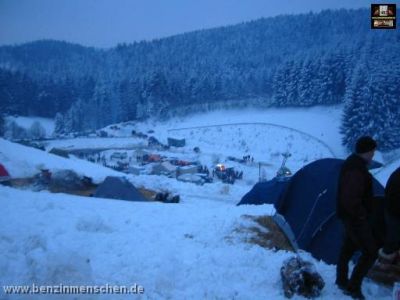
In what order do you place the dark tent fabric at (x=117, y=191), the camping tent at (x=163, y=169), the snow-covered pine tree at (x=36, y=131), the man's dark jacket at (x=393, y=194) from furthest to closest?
the snow-covered pine tree at (x=36, y=131) < the camping tent at (x=163, y=169) < the dark tent fabric at (x=117, y=191) < the man's dark jacket at (x=393, y=194)

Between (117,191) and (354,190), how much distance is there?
10074 mm

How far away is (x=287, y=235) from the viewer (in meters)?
7.24

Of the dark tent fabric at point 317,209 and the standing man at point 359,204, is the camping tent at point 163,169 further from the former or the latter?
the standing man at point 359,204

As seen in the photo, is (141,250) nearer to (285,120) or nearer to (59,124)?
(285,120)

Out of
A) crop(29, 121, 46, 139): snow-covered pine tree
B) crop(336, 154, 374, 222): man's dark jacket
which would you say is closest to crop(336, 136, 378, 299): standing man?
crop(336, 154, 374, 222): man's dark jacket

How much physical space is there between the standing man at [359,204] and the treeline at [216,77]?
4672 centimetres

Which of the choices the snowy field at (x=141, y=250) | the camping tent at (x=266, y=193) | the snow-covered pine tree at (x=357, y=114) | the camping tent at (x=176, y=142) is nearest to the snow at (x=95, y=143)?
the camping tent at (x=176, y=142)

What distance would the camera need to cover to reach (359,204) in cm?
429

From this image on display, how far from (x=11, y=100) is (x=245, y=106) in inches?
1751

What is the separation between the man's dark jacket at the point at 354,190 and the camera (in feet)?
14.1

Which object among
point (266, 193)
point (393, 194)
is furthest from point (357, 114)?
point (393, 194)

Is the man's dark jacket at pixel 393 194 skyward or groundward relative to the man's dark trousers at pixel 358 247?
skyward

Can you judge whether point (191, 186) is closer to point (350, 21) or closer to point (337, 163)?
point (337, 163)

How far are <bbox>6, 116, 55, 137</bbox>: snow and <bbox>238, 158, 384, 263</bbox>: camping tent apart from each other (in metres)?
60.2
